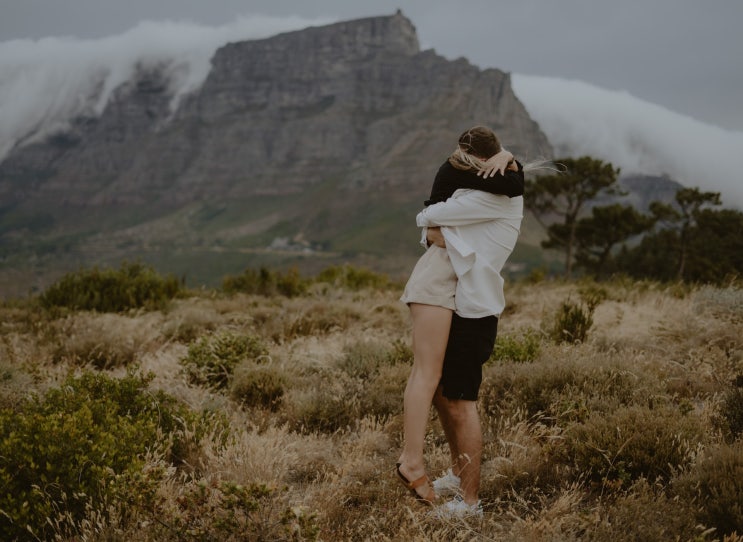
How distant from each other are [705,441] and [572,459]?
2.85 ft

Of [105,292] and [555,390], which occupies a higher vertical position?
[555,390]

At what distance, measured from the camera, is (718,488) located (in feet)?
10.1

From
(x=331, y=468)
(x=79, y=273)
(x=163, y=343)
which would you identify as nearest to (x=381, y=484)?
(x=331, y=468)

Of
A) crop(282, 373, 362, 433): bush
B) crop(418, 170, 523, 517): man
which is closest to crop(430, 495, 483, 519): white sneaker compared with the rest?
crop(418, 170, 523, 517): man

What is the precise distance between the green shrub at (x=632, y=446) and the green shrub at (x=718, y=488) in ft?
0.56

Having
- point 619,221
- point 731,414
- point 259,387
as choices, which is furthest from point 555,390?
point 619,221

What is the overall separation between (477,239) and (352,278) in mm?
12584

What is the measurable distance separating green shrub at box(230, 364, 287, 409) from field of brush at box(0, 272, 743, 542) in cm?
2

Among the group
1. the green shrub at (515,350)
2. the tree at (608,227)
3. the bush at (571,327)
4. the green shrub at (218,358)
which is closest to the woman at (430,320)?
the green shrub at (515,350)

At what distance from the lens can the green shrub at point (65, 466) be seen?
295cm

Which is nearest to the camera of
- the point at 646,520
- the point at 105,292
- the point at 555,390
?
the point at 646,520

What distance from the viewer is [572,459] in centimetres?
392

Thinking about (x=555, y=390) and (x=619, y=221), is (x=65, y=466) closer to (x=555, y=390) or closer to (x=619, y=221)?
(x=555, y=390)

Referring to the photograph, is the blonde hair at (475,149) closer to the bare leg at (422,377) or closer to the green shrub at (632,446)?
the bare leg at (422,377)
